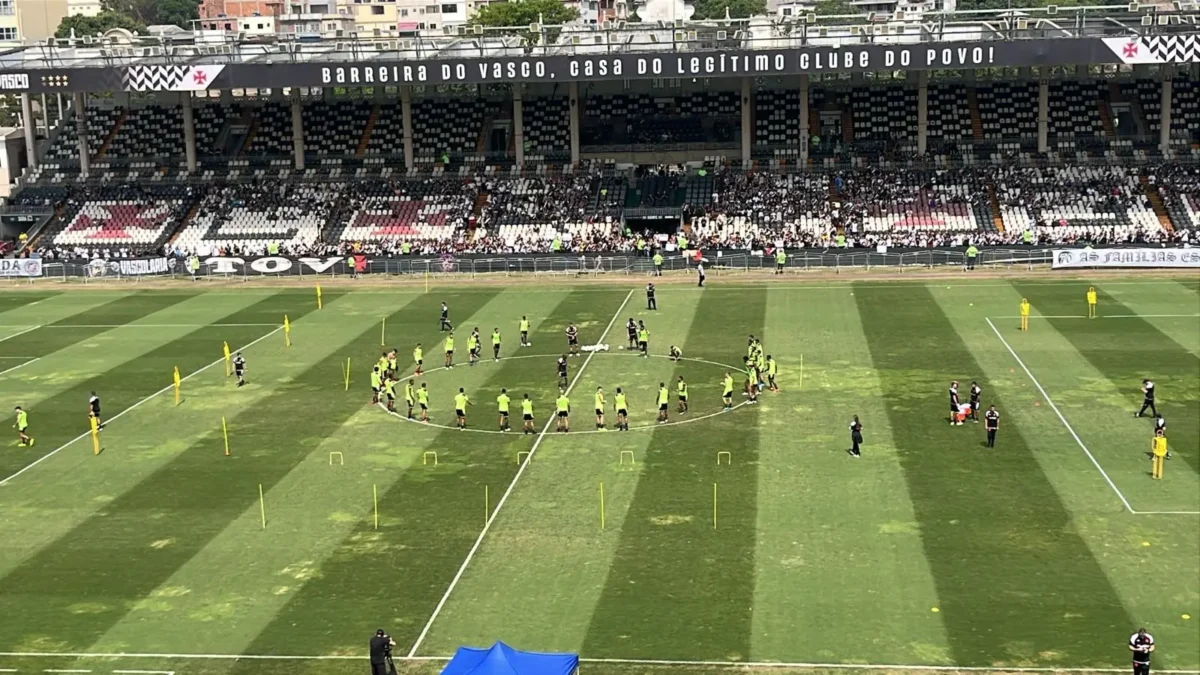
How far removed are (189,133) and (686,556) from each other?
7206 cm

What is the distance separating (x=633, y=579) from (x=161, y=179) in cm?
7312

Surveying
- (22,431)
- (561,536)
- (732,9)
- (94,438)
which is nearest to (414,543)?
(561,536)

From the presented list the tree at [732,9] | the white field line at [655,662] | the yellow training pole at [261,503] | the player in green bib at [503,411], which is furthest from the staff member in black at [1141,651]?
the tree at [732,9]

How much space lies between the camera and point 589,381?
49062mm

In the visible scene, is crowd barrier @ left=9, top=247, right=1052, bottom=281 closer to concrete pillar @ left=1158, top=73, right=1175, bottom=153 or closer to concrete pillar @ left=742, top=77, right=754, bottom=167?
concrete pillar @ left=742, top=77, right=754, bottom=167

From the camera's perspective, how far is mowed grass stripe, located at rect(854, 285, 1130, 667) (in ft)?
85.5

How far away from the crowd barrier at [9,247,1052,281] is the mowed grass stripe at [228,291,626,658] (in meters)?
28.1

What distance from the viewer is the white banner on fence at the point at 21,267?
8056 centimetres

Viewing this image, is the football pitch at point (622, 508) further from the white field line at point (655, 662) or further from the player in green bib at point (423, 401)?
the player in green bib at point (423, 401)

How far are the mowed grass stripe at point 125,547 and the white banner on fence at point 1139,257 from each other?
4402 centimetres

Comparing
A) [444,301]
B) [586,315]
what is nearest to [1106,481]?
[586,315]

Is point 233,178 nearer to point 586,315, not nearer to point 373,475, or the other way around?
point 586,315

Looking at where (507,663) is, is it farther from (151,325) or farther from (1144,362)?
(151,325)

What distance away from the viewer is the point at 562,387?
1892 inches
